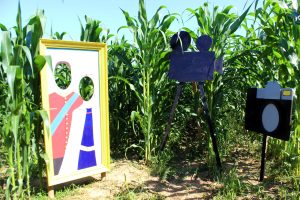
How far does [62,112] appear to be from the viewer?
10.4 feet

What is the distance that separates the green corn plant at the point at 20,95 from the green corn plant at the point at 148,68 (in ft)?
4.39

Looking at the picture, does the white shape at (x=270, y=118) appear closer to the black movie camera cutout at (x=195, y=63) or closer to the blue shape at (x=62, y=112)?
the black movie camera cutout at (x=195, y=63)

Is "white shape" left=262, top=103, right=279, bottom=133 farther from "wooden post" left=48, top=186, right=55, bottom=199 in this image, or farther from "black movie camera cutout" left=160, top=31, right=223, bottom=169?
"wooden post" left=48, top=186, right=55, bottom=199

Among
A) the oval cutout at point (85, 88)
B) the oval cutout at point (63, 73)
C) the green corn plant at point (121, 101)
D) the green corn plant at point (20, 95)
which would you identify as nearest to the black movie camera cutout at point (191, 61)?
the green corn plant at point (121, 101)

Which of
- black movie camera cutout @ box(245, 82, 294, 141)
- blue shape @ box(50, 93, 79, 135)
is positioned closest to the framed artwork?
blue shape @ box(50, 93, 79, 135)

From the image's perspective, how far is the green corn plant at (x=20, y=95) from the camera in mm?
2592

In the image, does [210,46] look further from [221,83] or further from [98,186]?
[98,186]

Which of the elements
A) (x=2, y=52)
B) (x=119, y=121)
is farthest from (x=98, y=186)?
(x=2, y=52)

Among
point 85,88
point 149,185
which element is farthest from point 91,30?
point 149,185

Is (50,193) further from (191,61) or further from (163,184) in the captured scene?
(191,61)

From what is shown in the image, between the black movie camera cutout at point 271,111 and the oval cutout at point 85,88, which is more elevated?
the oval cutout at point 85,88

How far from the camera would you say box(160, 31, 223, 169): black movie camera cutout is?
3.60 m

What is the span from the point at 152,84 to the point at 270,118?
1.57m

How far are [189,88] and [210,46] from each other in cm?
128
